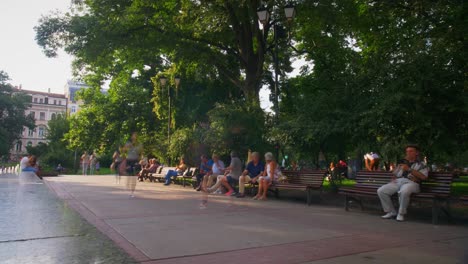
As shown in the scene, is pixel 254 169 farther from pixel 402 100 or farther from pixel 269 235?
pixel 269 235

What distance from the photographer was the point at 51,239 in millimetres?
5883

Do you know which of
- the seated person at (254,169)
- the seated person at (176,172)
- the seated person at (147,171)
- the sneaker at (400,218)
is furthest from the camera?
the seated person at (147,171)

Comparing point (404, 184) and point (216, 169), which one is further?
point (216, 169)

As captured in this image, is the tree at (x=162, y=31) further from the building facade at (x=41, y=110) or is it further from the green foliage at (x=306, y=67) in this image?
the building facade at (x=41, y=110)

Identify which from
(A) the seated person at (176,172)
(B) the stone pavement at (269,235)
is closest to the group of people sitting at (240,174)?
(B) the stone pavement at (269,235)

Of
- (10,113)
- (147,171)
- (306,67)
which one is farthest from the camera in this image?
(10,113)

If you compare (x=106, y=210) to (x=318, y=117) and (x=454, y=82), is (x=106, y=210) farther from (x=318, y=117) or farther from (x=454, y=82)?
(x=454, y=82)

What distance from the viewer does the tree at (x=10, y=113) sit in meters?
67.5

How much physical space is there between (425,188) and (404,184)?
1.73 ft

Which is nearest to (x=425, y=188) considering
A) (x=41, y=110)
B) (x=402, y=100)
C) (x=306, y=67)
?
(x=402, y=100)

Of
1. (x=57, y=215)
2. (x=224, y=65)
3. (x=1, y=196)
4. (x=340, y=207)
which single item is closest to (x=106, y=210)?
(x=57, y=215)

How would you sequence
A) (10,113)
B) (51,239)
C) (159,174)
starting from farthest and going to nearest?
(10,113) → (159,174) → (51,239)

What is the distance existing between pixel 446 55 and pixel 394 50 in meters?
1.93

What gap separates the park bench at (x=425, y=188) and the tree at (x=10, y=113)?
6770 centimetres
